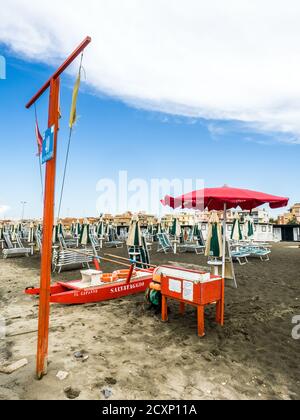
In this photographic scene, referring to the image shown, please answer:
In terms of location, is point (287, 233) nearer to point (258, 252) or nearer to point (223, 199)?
point (258, 252)

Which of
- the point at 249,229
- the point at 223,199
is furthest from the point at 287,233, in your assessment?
the point at 223,199

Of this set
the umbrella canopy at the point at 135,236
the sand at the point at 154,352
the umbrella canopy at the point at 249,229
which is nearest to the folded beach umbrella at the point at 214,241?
the sand at the point at 154,352

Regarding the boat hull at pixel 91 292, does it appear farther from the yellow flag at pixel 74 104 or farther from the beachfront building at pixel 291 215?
the beachfront building at pixel 291 215

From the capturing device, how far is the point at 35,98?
3955 mm

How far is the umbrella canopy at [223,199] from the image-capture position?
5.91 metres

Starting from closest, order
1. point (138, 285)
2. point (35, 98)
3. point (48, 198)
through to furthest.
Answer: point (48, 198) → point (35, 98) → point (138, 285)

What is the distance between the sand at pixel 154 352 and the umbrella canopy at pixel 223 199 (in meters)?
2.30

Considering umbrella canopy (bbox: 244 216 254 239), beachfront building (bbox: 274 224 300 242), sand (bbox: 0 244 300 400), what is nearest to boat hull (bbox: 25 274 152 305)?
sand (bbox: 0 244 300 400)

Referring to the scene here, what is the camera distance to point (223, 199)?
→ 582 cm

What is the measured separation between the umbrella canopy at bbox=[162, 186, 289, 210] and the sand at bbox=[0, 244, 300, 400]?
230 cm

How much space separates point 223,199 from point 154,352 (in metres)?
3.23
